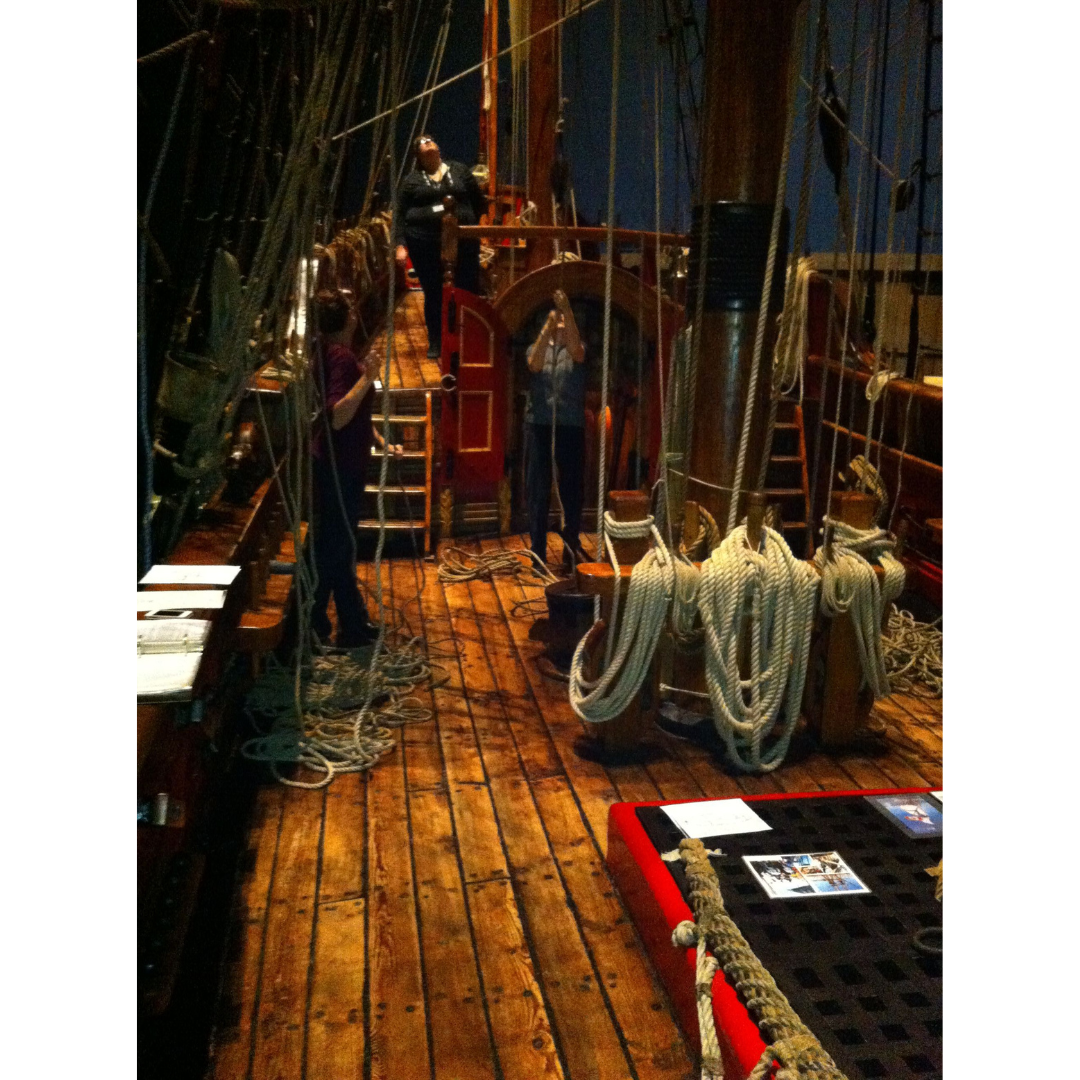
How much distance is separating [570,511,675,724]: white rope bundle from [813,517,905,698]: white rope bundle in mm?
516

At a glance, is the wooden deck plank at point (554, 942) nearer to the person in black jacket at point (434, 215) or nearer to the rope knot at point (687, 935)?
the rope knot at point (687, 935)

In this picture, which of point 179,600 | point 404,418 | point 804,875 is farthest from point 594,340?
point 804,875

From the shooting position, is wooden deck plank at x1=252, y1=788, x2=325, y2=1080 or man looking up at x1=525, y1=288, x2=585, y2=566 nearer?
wooden deck plank at x1=252, y1=788, x2=325, y2=1080

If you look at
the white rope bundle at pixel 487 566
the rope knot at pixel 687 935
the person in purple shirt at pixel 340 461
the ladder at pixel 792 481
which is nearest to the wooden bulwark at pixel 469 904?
the rope knot at pixel 687 935

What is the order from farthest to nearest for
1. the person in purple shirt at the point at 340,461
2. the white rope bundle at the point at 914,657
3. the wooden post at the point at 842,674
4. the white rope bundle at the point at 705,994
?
1. the white rope bundle at the point at 914,657
2. the person in purple shirt at the point at 340,461
3. the wooden post at the point at 842,674
4. the white rope bundle at the point at 705,994

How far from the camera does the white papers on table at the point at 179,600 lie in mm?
2292

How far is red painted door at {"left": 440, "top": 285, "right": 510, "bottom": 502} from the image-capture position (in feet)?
19.3

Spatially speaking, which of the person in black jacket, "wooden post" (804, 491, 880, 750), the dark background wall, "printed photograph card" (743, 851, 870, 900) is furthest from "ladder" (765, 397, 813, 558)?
"printed photograph card" (743, 851, 870, 900)

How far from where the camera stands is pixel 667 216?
1144 cm

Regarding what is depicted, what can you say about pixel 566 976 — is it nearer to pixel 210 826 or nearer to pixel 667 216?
pixel 210 826

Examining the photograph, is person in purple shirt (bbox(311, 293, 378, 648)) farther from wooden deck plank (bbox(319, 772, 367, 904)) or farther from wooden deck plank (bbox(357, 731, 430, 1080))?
wooden deck plank (bbox(357, 731, 430, 1080))

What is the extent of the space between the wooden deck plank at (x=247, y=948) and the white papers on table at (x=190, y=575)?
741 mm

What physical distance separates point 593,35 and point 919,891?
42.5 feet

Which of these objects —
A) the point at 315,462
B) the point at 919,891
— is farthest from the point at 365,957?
the point at 315,462
